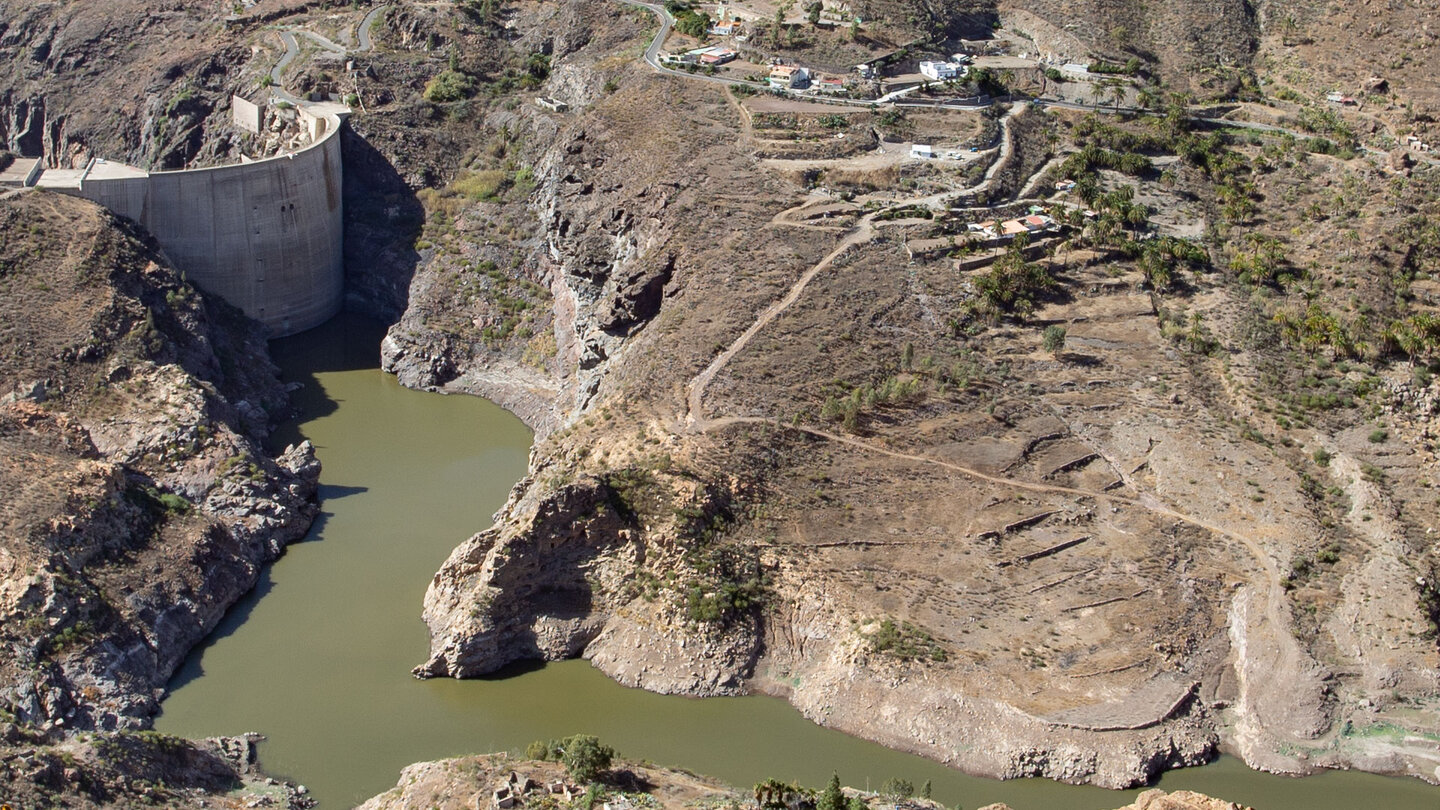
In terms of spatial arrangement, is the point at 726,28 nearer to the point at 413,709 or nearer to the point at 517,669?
the point at 517,669

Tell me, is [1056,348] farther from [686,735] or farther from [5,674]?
[5,674]

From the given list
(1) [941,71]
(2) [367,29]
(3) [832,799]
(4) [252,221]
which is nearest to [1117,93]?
(1) [941,71]

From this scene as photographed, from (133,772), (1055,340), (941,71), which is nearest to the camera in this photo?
(133,772)

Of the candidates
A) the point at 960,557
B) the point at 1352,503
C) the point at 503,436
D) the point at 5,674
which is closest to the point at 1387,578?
the point at 1352,503

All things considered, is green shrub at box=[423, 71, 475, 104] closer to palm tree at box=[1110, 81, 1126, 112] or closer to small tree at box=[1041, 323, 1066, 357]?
palm tree at box=[1110, 81, 1126, 112]

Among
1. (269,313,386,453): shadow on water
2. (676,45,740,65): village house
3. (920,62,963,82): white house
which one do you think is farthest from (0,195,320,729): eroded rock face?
(920,62,963,82): white house

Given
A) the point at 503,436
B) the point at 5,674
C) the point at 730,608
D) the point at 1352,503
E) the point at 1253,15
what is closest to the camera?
the point at 5,674

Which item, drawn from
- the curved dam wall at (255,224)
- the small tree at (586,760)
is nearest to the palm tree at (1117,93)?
the curved dam wall at (255,224)
